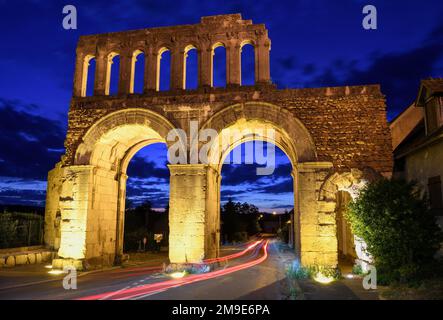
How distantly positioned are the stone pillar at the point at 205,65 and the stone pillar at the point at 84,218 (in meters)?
5.00

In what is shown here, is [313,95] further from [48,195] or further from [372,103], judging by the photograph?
[48,195]

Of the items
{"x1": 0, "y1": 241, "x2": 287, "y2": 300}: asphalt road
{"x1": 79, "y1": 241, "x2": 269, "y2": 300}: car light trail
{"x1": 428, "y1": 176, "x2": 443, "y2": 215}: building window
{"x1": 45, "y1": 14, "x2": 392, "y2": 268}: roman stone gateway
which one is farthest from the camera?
{"x1": 45, "y1": 14, "x2": 392, "y2": 268}: roman stone gateway

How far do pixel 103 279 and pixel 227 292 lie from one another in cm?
431

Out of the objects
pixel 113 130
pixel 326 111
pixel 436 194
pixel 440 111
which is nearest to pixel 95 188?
pixel 113 130

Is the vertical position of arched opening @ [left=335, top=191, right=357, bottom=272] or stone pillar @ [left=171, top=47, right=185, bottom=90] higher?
stone pillar @ [left=171, top=47, right=185, bottom=90]

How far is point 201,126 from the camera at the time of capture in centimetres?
1184

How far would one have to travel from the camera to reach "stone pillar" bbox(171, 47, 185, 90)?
494 inches

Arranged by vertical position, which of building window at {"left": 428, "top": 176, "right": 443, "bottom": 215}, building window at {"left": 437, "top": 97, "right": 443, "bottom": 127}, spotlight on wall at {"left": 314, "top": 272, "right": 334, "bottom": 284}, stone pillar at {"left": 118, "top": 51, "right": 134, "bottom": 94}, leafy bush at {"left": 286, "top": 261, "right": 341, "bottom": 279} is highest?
stone pillar at {"left": 118, "top": 51, "right": 134, "bottom": 94}

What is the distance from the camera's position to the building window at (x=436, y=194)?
997 centimetres

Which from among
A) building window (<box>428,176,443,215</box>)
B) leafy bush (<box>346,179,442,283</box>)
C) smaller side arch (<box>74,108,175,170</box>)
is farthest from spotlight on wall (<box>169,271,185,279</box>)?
building window (<box>428,176,443,215</box>)

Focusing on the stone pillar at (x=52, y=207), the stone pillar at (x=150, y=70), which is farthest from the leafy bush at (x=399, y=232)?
the stone pillar at (x=52, y=207)

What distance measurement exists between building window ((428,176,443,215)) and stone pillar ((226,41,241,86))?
21.9 feet

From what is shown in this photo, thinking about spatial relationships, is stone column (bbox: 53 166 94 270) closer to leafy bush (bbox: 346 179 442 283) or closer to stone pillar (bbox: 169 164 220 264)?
stone pillar (bbox: 169 164 220 264)
